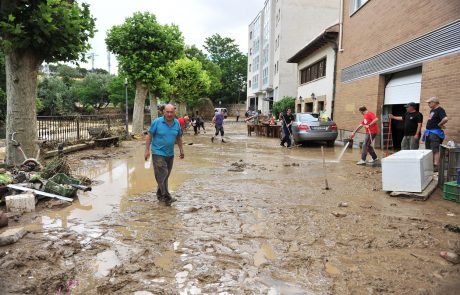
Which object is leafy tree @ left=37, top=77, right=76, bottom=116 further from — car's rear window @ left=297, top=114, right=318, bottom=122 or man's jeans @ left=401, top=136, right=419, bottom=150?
man's jeans @ left=401, top=136, right=419, bottom=150

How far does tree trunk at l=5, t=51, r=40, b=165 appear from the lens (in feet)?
27.1

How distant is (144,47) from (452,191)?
1658 centimetres

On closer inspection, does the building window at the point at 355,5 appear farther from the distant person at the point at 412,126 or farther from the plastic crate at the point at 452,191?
the plastic crate at the point at 452,191

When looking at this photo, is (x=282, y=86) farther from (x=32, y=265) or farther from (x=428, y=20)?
(x=32, y=265)

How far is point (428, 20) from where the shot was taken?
1023cm

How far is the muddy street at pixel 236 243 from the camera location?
338cm

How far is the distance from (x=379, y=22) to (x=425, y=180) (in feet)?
28.3

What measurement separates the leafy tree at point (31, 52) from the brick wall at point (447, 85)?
8.74 m

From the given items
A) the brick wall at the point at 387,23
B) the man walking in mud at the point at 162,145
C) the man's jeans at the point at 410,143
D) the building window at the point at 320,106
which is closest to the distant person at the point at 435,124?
the man's jeans at the point at 410,143

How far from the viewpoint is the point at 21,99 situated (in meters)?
8.34

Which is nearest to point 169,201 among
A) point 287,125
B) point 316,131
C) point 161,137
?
point 161,137

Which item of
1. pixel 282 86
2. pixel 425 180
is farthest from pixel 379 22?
pixel 282 86

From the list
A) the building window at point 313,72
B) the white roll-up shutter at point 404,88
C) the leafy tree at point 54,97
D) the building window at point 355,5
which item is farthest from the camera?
the leafy tree at point 54,97

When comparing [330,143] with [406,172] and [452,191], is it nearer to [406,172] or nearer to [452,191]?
[406,172]
